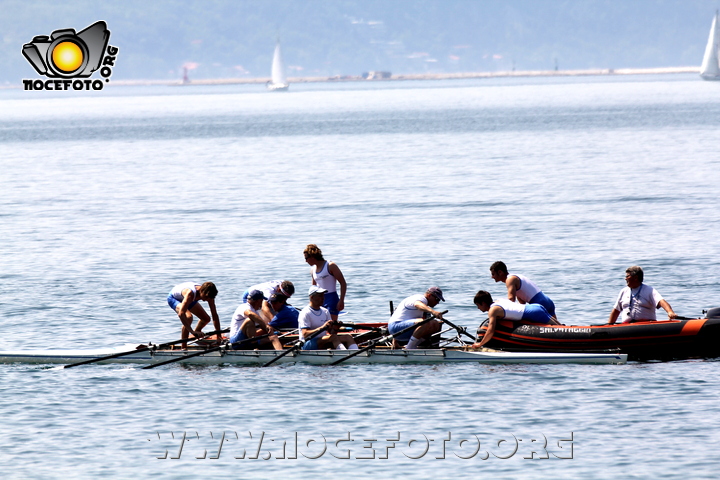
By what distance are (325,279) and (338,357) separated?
158cm

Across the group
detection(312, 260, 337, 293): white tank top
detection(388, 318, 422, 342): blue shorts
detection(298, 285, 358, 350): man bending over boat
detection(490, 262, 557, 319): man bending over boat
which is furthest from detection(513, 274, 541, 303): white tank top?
detection(312, 260, 337, 293): white tank top

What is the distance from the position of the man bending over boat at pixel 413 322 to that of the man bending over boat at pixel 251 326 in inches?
86.8

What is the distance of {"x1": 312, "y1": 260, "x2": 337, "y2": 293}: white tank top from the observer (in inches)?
790

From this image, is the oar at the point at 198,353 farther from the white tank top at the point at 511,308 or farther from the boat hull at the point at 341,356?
the white tank top at the point at 511,308

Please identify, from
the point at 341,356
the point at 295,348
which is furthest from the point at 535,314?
the point at 295,348

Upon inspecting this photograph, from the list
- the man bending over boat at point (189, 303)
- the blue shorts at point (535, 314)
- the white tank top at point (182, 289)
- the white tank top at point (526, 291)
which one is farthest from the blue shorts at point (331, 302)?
the blue shorts at point (535, 314)

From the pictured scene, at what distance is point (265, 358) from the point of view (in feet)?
64.8

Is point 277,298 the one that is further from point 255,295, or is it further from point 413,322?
point 413,322

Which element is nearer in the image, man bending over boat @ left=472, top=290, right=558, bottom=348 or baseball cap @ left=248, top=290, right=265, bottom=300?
man bending over boat @ left=472, top=290, right=558, bottom=348

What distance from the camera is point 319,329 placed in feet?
63.2

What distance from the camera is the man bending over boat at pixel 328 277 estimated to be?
775 inches

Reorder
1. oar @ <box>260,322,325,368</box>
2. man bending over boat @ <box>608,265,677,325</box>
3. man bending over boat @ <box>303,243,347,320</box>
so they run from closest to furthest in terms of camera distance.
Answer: man bending over boat @ <box>608,265,677,325</box> → oar @ <box>260,322,325,368</box> → man bending over boat @ <box>303,243,347,320</box>

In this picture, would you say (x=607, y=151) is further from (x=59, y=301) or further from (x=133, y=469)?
(x=133, y=469)

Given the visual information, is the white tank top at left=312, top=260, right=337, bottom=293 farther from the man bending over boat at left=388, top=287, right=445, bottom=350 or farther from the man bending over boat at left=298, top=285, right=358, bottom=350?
the man bending over boat at left=388, top=287, right=445, bottom=350
